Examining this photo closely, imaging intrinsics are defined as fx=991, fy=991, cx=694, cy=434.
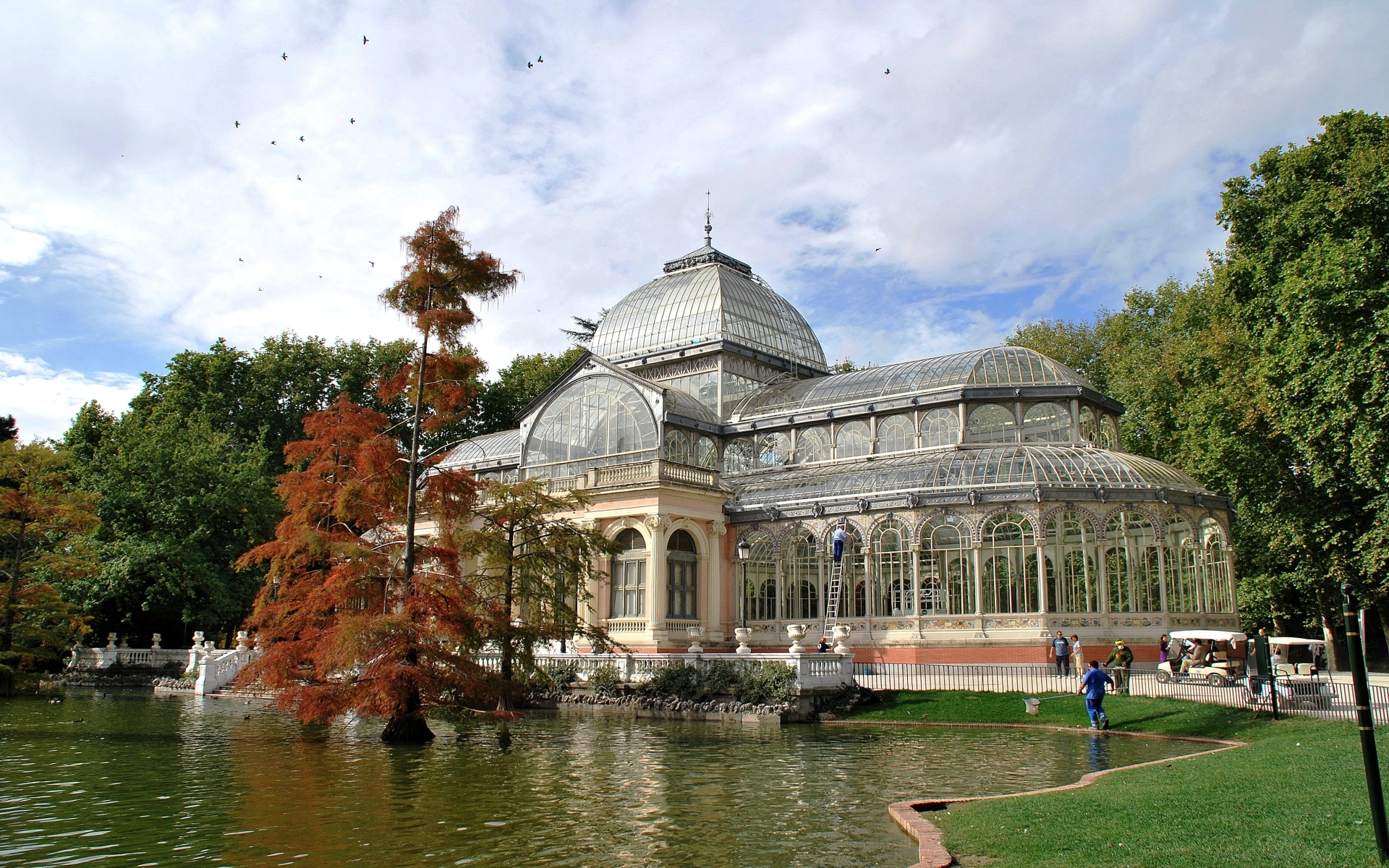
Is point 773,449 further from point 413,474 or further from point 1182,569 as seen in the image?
point 413,474

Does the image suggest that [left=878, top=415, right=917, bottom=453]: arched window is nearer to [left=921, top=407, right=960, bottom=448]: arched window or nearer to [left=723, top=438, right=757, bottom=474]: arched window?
[left=921, top=407, right=960, bottom=448]: arched window

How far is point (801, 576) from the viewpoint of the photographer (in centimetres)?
3538

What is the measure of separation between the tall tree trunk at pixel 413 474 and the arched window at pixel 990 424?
21.1 meters

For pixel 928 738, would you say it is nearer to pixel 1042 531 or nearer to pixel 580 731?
pixel 580 731

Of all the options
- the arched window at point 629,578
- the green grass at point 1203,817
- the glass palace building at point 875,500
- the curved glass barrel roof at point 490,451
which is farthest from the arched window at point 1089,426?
the curved glass barrel roof at point 490,451

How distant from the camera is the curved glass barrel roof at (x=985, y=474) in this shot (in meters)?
31.0

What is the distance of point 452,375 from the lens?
72.6 feet

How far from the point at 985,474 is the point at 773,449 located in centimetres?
1056

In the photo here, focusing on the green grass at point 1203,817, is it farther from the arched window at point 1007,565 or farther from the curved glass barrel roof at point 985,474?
the curved glass barrel roof at point 985,474

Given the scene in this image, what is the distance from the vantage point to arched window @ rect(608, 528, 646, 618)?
115ft

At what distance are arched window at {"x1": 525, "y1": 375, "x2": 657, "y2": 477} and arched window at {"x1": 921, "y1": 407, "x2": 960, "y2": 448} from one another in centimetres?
1002

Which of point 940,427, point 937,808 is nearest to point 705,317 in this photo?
point 940,427

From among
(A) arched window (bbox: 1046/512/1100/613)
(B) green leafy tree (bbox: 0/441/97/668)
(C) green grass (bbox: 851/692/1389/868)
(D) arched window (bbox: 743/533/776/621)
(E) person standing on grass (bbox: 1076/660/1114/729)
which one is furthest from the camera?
(D) arched window (bbox: 743/533/776/621)

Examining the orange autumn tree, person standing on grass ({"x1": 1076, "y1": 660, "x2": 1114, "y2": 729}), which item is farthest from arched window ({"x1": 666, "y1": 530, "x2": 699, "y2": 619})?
person standing on grass ({"x1": 1076, "y1": 660, "x2": 1114, "y2": 729})
